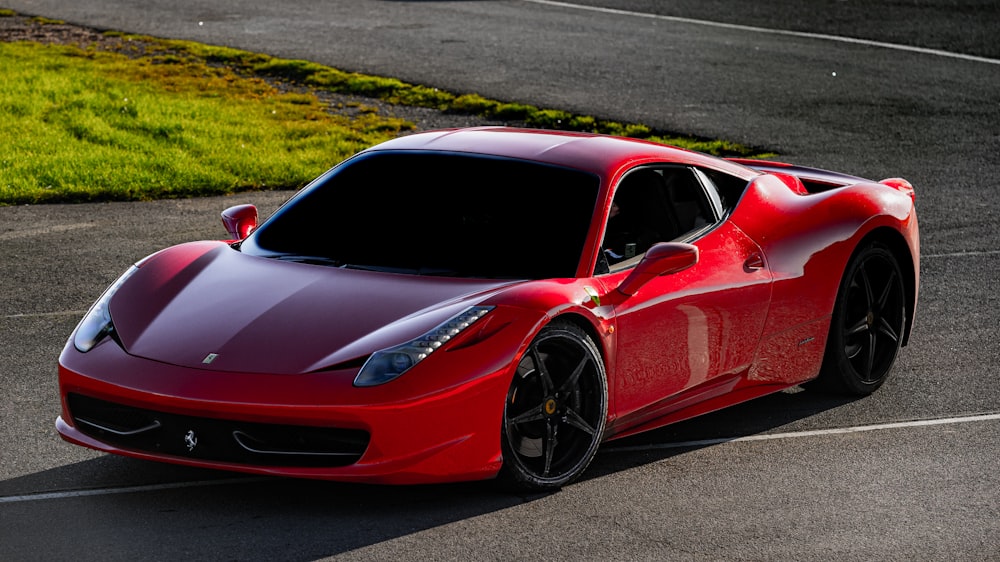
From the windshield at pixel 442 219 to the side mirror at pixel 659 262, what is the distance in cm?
24

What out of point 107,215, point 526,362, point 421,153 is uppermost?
point 421,153

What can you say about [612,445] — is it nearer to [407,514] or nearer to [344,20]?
[407,514]


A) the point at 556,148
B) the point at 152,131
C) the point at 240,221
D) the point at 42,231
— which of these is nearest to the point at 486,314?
the point at 556,148

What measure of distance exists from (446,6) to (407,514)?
21909mm

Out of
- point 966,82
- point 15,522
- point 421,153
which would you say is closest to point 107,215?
point 421,153

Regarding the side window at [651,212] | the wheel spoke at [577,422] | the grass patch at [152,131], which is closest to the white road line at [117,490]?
the wheel spoke at [577,422]

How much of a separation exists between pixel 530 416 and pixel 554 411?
13cm

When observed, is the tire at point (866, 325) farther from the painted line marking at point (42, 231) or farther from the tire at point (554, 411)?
the painted line marking at point (42, 231)

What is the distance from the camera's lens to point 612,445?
6.73 metres

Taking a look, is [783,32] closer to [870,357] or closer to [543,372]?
[870,357]

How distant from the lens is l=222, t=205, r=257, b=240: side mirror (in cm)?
717

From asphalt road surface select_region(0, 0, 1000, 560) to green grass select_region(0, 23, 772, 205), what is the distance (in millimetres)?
663

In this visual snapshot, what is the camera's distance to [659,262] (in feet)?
20.4

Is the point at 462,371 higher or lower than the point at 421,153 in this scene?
lower
